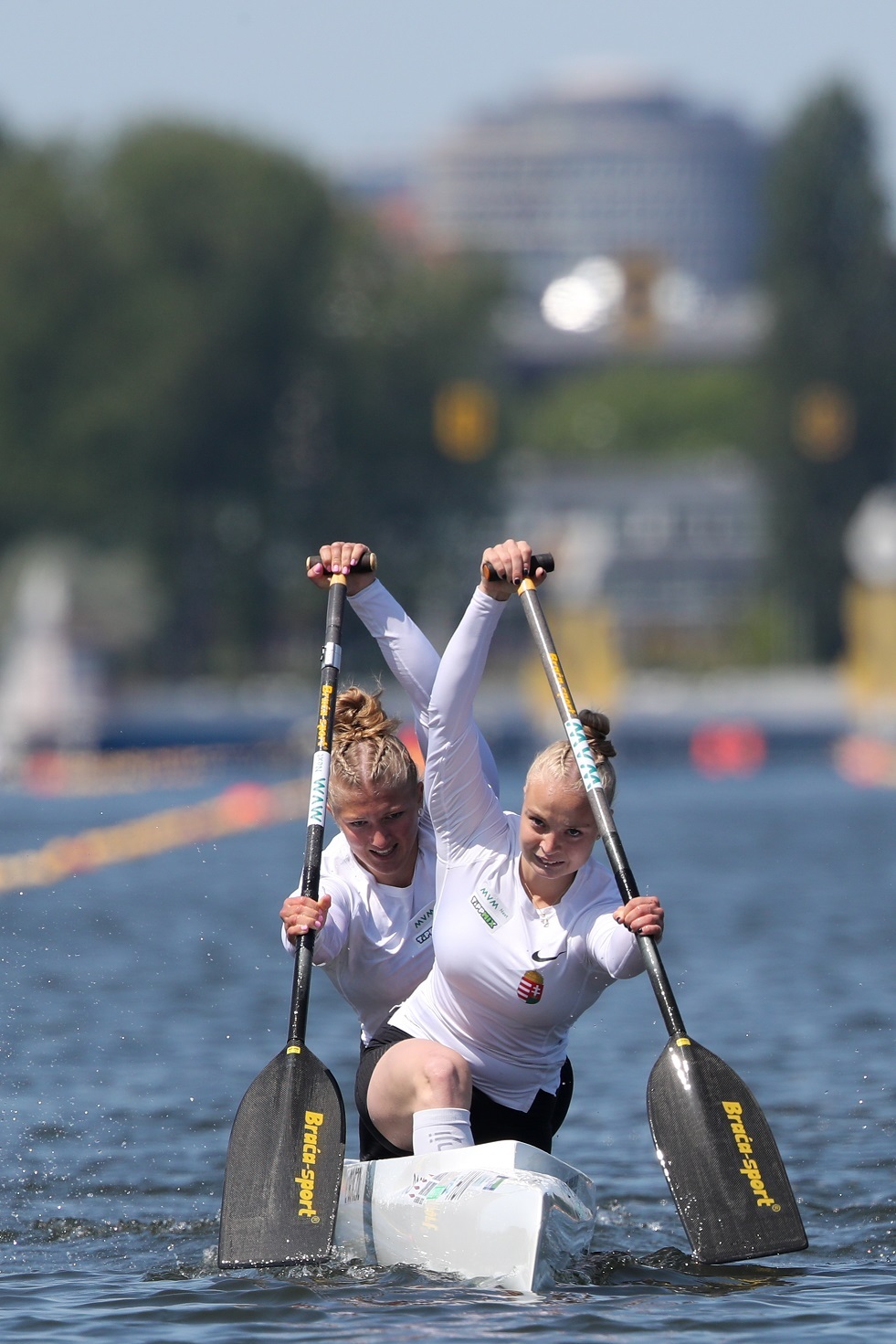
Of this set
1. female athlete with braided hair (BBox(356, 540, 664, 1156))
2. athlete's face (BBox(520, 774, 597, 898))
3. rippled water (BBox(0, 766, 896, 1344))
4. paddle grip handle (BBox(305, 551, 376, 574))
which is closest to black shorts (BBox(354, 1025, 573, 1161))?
female athlete with braided hair (BBox(356, 540, 664, 1156))

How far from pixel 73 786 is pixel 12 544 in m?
13.2

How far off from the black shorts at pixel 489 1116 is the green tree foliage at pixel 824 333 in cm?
4923

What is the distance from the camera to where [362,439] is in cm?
5344

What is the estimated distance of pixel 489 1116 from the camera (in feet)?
24.0

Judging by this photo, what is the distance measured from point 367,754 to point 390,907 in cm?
52

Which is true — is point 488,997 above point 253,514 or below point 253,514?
below

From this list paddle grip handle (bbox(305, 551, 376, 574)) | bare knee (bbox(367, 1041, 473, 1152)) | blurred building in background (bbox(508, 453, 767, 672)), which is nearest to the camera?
bare knee (bbox(367, 1041, 473, 1152))

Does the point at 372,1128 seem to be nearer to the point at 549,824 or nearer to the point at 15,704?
the point at 549,824

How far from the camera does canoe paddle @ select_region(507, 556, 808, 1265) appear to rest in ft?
23.8

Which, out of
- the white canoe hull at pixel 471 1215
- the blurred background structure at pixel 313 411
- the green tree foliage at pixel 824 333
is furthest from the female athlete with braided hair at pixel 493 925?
the green tree foliage at pixel 824 333

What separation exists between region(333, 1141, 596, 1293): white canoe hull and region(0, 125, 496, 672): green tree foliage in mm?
41030

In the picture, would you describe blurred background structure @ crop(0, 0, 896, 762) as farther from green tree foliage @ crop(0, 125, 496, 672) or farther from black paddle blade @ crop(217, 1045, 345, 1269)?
black paddle blade @ crop(217, 1045, 345, 1269)

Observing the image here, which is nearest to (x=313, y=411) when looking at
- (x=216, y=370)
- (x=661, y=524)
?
(x=216, y=370)

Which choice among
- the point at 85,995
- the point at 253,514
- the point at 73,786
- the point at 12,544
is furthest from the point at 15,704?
the point at 85,995
